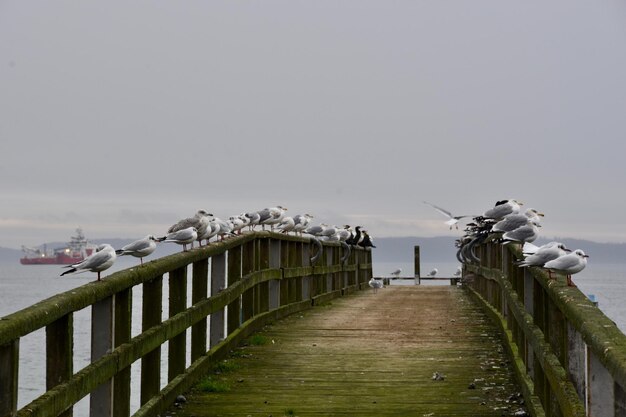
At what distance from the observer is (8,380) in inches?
170

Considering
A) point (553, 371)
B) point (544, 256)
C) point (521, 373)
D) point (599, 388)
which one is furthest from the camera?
point (521, 373)

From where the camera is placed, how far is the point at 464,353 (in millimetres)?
10750

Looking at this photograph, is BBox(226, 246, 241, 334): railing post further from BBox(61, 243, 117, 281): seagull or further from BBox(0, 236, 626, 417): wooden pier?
BBox(61, 243, 117, 281): seagull

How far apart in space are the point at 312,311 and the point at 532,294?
29.7ft

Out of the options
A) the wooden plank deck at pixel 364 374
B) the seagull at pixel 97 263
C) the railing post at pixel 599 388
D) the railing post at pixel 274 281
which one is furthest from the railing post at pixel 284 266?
the railing post at pixel 599 388

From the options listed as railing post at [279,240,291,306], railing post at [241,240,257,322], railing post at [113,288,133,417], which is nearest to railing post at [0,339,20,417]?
railing post at [113,288,133,417]

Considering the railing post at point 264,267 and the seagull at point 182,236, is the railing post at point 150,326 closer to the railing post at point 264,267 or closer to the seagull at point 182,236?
the seagull at point 182,236

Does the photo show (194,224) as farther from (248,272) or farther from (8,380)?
(8,380)

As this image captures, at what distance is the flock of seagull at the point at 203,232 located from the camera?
7734mm

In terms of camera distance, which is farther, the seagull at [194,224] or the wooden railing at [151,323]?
the seagull at [194,224]

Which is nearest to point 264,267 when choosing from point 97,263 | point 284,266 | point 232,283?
point 284,266

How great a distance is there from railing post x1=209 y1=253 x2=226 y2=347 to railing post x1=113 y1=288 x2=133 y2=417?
3548 mm

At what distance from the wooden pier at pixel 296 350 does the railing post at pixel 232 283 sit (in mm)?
20

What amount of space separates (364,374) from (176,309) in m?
2.09
